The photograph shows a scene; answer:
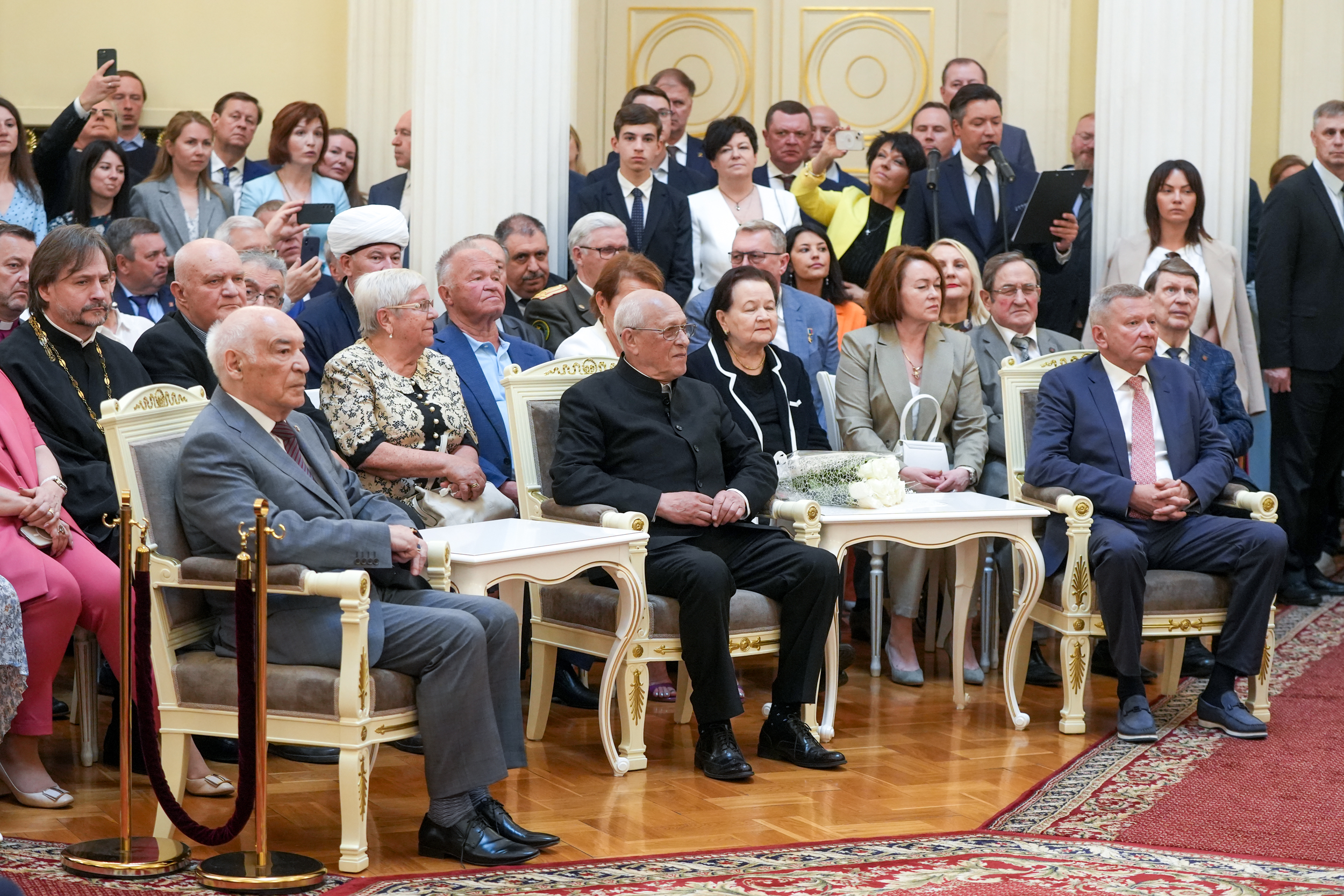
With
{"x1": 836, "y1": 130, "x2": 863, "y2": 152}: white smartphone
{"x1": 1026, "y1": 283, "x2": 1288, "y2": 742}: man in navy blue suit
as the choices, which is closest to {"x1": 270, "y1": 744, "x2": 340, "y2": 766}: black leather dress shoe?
{"x1": 1026, "y1": 283, "x2": 1288, "y2": 742}: man in navy blue suit

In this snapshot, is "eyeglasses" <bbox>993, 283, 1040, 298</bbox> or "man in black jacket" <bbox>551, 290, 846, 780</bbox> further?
"eyeglasses" <bbox>993, 283, 1040, 298</bbox>

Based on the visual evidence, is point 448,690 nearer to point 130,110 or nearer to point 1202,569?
point 1202,569

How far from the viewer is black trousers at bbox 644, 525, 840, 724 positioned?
4.48m

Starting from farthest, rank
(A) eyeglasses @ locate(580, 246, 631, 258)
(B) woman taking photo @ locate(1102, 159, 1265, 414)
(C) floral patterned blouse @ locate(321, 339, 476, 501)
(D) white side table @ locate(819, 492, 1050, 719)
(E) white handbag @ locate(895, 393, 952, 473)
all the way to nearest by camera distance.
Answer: (B) woman taking photo @ locate(1102, 159, 1265, 414) → (A) eyeglasses @ locate(580, 246, 631, 258) → (E) white handbag @ locate(895, 393, 952, 473) → (D) white side table @ locate(819, 492, 1050, 719) → (C) floral patterned blouse @ locate(321, 339, 476, 501)

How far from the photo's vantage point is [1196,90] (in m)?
6.80

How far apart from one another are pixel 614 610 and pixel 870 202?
342 cm

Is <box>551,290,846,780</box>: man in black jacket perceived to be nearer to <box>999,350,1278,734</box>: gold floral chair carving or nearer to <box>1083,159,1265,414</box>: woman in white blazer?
<box>999,350,1278,734</box>: gold floral chair carving

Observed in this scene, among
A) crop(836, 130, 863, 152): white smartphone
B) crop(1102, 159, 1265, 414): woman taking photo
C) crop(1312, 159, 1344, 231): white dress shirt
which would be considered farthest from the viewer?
crop(836, 130, 863, 152): white smartphone

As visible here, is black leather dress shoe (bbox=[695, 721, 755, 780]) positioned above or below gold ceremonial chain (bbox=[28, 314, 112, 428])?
below

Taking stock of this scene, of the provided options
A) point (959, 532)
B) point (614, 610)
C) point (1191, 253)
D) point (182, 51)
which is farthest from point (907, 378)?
point (182, 51)

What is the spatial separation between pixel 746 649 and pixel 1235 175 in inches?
140

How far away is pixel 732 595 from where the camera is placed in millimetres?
4602

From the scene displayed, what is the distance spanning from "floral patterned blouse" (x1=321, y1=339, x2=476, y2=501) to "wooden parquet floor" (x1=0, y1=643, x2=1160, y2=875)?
86 centimetres

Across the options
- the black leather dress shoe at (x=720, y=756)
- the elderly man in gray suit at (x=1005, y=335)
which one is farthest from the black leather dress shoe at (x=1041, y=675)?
the black leather dress shoe at (x=720, y=756)
